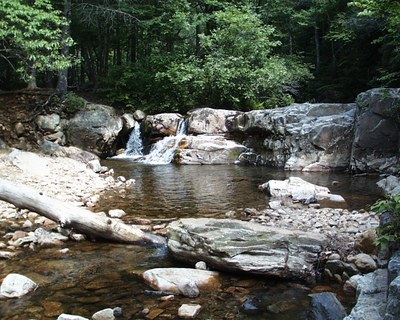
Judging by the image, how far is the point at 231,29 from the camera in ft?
66.0

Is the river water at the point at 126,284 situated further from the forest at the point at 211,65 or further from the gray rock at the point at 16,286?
the forest at the point at 211,65

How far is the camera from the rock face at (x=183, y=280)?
4.27m

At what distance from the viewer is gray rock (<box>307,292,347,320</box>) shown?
3.28 meters

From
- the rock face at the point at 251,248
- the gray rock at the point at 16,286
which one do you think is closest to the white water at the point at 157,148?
the rock face at the point at 251,248

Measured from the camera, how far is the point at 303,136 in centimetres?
1437

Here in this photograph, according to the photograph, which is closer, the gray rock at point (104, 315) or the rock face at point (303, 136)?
the gray rock at point (104, 315)

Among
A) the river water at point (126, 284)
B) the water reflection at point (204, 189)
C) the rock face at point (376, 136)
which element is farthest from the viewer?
the rock face at point (376, 136)

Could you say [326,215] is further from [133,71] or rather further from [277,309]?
[133,71]

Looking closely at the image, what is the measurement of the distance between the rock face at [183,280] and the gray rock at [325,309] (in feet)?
4.20

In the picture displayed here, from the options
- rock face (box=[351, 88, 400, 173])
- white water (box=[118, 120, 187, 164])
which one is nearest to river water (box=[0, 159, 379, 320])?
rock face (box=[351, 88, 400, 173])

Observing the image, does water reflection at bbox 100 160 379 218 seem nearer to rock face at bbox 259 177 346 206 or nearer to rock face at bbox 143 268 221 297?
rock face at bbox 259 177 346 206

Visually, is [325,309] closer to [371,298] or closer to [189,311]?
[371,298]

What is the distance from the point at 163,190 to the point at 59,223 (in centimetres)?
425

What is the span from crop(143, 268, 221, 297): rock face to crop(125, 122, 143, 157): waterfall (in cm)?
1318
